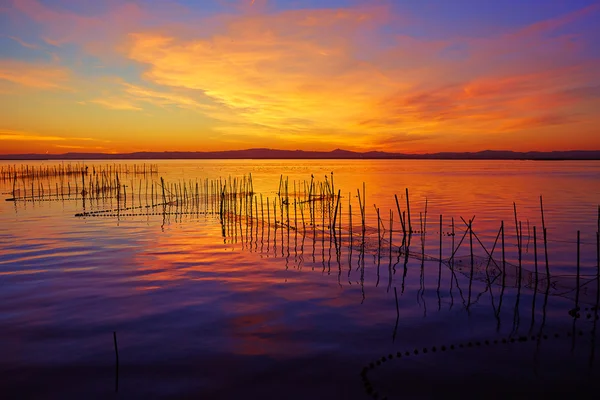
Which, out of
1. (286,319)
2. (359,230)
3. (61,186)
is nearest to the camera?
(286,319)

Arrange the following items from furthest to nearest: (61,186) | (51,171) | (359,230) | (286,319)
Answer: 1. (51,171)
2. (61,186)
3. (359,230)
4. (286,319)

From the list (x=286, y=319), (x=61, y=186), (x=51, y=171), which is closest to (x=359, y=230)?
(x=286, y=319)

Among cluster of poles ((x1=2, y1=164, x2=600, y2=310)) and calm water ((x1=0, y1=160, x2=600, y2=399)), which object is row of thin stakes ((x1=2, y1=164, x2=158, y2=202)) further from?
calm water ((x1=0, y1=160, x2=600, y2=399))

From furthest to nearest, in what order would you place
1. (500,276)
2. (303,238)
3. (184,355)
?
(303,238)
(500,276)
(184,355)

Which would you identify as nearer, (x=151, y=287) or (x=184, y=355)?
(x=184, y=355)

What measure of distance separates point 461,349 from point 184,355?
370cm

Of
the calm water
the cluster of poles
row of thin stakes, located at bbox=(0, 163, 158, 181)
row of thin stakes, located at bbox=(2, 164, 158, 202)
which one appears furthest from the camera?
row of thin stakes, located at bbox=(0, 163, 158, 181)

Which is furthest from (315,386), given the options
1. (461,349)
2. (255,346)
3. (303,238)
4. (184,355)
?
(303,238)

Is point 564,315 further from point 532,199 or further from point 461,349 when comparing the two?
point 532,199

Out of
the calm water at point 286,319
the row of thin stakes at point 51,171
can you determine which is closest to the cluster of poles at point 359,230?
the calm water at point 286,319

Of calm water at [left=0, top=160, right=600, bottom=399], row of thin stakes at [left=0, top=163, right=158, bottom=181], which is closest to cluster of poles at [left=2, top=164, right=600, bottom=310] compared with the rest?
calm water at [left=0, top=160, right=600, bottom=399]

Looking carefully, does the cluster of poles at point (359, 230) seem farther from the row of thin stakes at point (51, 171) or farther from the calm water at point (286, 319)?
the row of thin stakes at point (51, 171)

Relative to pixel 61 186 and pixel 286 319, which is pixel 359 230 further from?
pixel 61 186

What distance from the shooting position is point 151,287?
27.6 feet
